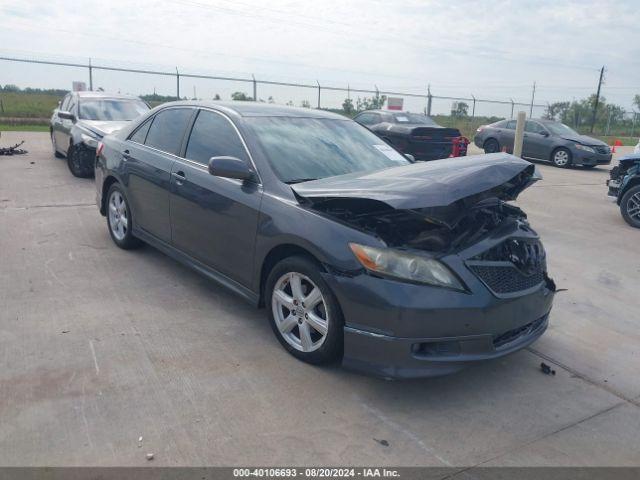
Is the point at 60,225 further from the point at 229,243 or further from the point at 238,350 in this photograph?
the point at 238,350

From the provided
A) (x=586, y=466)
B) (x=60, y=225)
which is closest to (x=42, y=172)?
(x=60, y=225)

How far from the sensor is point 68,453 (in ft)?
8.82

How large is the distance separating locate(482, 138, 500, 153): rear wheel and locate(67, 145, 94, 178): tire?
13292 millimetres

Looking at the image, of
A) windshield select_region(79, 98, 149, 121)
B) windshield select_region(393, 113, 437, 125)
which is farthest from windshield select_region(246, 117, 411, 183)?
windshield select_region(393, 113, 437, 125)

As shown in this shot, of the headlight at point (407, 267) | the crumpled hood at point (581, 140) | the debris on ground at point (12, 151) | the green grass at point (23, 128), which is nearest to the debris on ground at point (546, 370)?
the headlight at point (407, 267)

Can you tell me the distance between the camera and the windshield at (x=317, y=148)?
410 cm

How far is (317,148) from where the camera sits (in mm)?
4398

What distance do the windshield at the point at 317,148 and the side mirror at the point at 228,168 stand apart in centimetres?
24

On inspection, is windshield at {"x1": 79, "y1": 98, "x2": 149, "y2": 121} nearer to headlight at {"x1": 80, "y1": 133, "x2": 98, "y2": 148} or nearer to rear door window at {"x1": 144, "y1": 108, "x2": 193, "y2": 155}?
headlight at {"x1": 80, "y1": 133, "x2": 98, "y2": 148}

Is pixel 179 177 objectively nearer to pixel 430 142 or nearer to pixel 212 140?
pixel 212 140

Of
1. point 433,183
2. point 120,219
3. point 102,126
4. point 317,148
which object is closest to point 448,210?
point 433,183

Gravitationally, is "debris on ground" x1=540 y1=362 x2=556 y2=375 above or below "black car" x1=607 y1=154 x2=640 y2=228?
below

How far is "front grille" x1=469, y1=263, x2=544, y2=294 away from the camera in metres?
3.28

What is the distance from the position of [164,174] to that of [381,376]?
2.78 meters
